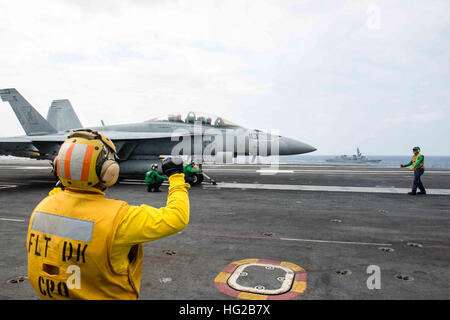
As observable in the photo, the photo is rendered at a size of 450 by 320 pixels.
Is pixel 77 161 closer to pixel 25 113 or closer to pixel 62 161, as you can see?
pixel 62 161

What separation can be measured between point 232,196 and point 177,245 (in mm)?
5206

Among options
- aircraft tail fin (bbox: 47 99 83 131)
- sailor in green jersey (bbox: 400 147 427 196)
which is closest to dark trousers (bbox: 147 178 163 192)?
sailor in green jersey (bbox: 400 147 427 196)

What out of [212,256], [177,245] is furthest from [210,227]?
[212,256]

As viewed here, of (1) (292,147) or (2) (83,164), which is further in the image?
(1) (292,147)

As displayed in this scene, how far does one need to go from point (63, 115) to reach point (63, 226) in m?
23.2

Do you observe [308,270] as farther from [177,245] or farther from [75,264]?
[75,264]

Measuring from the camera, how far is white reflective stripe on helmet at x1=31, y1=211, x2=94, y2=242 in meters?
1.56

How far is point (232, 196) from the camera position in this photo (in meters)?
9.96

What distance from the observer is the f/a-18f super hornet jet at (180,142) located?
1363 cm

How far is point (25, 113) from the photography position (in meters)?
17.4

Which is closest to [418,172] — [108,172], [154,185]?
[154,185]

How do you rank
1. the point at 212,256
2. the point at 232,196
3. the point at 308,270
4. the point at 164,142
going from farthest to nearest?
the point at 164,142, the point at 232,196, the point at 212,256, the point at 308,270

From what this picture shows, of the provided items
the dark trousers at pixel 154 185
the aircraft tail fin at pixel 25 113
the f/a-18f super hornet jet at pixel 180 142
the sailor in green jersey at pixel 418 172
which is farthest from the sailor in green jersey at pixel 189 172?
the aircraft tail fin at pixel 25 113

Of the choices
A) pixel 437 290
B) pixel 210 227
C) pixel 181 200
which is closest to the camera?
pixel 181 200
